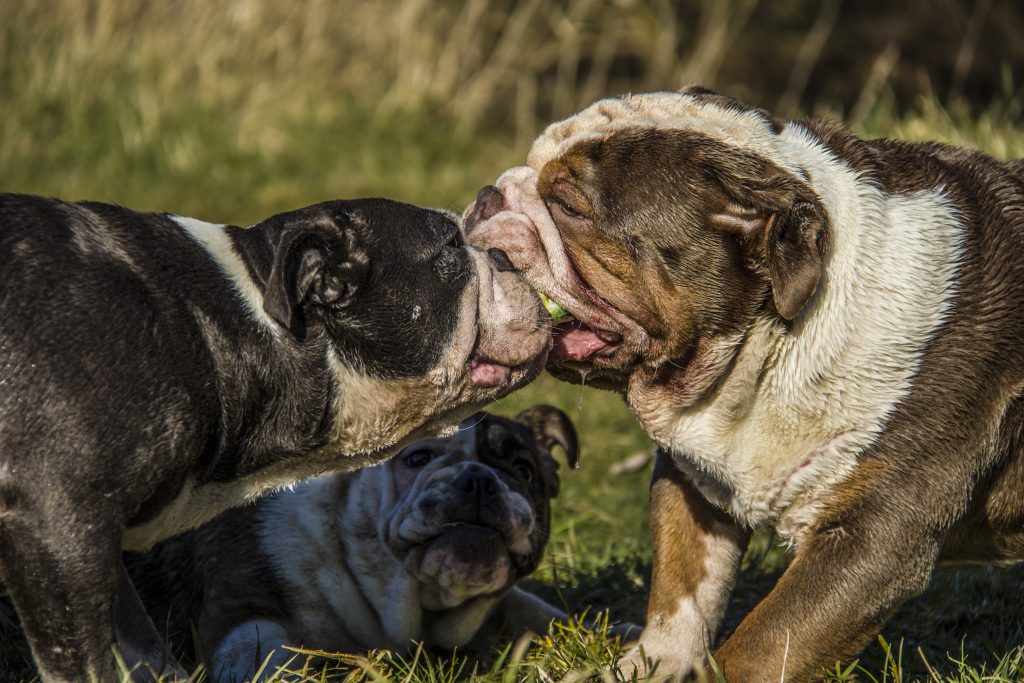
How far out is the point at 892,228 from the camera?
166 inches

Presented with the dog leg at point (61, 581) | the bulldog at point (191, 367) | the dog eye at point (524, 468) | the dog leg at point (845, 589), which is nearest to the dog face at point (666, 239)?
the bulldog at point (191, 367)

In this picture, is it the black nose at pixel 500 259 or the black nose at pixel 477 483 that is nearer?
the black nose at pixel 500 259

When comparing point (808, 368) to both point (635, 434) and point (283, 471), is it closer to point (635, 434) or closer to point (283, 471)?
point (283, 471)

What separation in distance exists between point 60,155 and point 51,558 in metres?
8.42

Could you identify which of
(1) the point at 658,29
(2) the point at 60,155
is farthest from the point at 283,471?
(1) the point at 658,29

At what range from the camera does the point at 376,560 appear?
5.15 metres

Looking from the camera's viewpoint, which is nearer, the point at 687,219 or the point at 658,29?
the point at 687,219

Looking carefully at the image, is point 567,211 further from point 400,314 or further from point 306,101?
point 306,101

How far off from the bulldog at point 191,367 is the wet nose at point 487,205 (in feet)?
1.05

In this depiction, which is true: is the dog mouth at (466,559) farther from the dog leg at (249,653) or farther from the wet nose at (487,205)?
the wet nose at (487,205)

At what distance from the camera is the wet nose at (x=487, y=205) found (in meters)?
4.54

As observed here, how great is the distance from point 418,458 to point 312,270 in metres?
1.61

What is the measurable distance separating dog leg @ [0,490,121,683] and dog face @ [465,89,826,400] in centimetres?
161

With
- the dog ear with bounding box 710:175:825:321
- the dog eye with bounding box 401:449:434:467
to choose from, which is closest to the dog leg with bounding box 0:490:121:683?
the dog eye with bounding box 401:449:434:467
